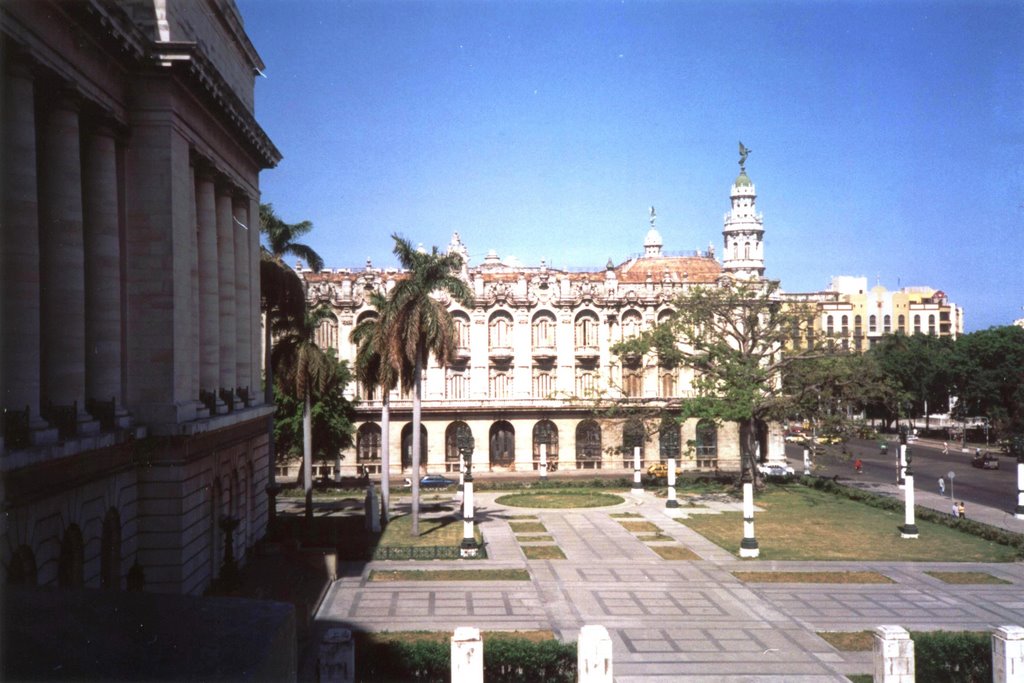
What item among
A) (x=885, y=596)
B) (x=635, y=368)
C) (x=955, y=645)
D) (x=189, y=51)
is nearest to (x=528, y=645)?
(x=955, y=645)

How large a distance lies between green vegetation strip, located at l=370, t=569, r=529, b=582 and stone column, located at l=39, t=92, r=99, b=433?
49.9 ft

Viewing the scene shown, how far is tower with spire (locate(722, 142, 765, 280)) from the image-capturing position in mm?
81062

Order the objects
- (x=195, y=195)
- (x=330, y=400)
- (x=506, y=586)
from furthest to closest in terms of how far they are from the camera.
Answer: (x=330, y=400) → (x=506, y=586) → (x=195, y=195)

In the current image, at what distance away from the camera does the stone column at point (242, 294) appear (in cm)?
3572

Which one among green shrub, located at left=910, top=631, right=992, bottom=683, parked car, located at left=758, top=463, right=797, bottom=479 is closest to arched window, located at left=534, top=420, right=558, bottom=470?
parked car, located at left=758, top=463, right=797, bottom=479

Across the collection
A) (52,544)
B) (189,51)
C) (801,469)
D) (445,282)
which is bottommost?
(801,469)

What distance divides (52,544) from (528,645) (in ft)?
35.2

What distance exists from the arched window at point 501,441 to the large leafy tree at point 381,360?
76.3 feet

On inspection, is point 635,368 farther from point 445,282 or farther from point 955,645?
point 955,645

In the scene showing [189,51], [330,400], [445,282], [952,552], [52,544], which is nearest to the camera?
[52,544]

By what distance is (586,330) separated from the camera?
235 feet

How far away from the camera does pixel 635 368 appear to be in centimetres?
7138

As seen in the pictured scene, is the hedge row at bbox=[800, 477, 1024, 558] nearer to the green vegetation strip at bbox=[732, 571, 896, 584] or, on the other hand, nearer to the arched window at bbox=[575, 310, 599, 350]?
the green vegetation strip at bbox=[732, 571, 896, 584]

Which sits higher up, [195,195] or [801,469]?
[195,195]
